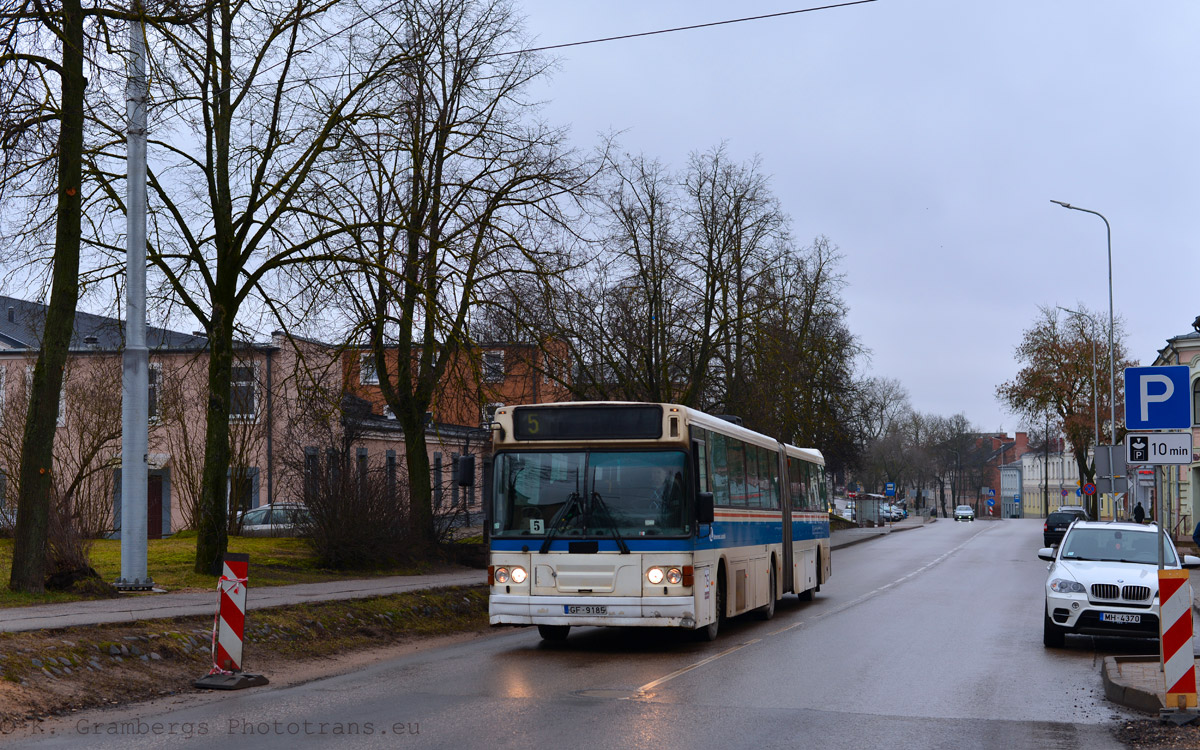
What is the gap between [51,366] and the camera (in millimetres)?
15883

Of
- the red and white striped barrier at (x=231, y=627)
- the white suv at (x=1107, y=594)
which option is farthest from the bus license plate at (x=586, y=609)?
the white suv at (x=1107, y=594)

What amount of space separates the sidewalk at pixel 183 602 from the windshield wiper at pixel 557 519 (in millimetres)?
4150

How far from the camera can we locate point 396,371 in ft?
91.4

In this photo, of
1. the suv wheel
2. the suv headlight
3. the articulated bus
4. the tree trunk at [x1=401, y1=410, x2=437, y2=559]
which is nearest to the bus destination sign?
the articulated bus

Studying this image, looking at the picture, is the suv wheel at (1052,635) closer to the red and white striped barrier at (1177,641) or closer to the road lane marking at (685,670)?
the road lane marking at (685,670)

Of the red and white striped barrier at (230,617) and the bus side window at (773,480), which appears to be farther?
the bus side window at (773,480)

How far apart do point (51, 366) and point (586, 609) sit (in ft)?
25.8

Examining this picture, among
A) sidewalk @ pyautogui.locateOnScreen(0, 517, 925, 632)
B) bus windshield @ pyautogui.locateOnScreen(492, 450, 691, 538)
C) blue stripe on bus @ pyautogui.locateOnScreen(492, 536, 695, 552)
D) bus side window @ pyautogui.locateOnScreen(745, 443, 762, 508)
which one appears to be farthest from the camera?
bus side window @ pyautogui.locateOnScreen(745, 443, 762, 508)

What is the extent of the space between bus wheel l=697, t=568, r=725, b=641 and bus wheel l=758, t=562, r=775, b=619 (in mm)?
3288

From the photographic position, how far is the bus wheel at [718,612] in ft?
51.7

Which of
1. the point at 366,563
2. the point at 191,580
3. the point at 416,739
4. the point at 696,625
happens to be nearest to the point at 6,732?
the point at 416,739

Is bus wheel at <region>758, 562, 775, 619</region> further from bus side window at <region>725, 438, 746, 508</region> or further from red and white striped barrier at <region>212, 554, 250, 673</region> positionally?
red and white striped barrier at <region>212, 554, 250, 673</region>

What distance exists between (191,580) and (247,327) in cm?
438

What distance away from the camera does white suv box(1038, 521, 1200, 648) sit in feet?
47.9
